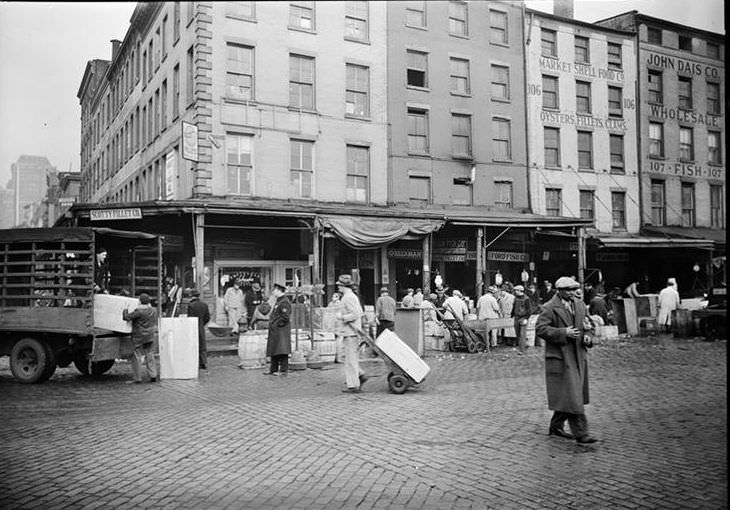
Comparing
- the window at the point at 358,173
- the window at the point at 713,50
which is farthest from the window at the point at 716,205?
the window at the point at 358,173

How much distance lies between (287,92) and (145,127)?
2.99 meters

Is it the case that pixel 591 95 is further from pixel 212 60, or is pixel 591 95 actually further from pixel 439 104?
pixel 212 60

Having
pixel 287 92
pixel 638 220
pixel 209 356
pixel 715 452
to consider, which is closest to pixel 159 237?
pixel 209 356

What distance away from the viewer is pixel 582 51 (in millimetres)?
8805

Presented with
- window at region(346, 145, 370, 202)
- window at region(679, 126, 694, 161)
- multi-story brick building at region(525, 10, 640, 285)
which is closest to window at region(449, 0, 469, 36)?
multi-story brick building at region(525, 10, 640, 285)

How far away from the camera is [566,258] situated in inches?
612

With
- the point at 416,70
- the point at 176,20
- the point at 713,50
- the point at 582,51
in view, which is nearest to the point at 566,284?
the point at 713,50

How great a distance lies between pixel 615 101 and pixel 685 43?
3.57 meters

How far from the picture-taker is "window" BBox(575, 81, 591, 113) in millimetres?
7676

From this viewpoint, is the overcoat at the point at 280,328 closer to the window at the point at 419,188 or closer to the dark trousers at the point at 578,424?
the window at the point at 419,188

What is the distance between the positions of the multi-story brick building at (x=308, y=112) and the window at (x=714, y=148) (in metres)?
2.29

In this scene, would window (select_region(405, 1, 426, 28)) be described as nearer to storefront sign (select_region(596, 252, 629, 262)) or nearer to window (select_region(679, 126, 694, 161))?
window (select_region(679, 126, 694, 161))

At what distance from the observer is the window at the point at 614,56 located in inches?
305

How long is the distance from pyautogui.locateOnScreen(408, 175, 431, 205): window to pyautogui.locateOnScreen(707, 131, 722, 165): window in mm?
3985
